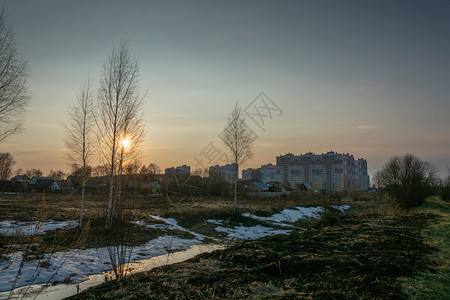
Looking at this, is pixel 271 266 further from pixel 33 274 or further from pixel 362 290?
pixel 33 274

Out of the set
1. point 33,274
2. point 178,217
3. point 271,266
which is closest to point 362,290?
point 271,266

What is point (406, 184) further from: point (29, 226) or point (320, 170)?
point (320, 170)

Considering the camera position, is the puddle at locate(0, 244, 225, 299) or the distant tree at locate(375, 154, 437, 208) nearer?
the puddle at locate(0, 244, 225, 299)

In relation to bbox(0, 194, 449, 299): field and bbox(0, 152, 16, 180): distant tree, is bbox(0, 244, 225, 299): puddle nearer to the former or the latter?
bbox(0, 194, 449, 299): field

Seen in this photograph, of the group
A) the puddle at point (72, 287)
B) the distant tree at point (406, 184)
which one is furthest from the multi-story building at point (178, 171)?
the puddle at point (72, 287)

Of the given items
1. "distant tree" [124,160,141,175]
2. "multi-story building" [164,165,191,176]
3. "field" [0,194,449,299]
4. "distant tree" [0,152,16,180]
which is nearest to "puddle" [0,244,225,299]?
"field" [0,194,449,299]

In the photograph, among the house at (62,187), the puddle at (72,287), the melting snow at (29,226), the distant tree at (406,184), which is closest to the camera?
the puddle at (72,287)

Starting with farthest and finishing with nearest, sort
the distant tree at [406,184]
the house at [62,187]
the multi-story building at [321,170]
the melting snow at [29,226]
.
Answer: the multi-story building at [321,170]
the house at [62,187]
the distant tree at [406,184]
the melting snow at [29,226]

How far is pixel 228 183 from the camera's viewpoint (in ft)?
149

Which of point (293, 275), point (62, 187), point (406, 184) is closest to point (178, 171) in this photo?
point (62, 187)

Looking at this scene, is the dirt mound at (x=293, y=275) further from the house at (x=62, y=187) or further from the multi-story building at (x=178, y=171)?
the house at (x=62, y=187)

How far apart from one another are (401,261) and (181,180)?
45708 millimetres

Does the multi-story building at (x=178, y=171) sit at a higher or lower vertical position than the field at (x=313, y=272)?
higher

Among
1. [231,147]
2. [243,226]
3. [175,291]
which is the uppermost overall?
[231,147]
